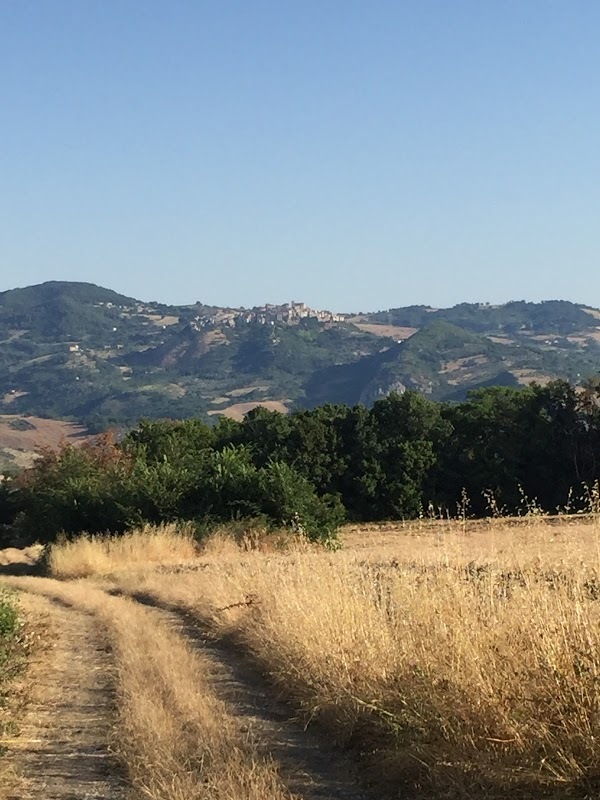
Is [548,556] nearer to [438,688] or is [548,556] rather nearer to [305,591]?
[438,688]

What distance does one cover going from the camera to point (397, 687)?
6.82 meters

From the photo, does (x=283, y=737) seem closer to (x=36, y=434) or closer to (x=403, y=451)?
(x=403, y=451)

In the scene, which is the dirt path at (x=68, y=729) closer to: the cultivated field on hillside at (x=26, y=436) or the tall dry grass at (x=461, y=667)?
the tall dry grass at (x=461, y=667)

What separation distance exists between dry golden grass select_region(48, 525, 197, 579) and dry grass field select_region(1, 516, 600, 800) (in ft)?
49.0

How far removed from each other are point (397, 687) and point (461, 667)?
2.44ft

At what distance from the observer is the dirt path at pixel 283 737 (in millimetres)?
6059

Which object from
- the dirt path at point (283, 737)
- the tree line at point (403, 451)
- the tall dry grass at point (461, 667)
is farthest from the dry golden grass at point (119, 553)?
the tall dry grass at point (461, 667)

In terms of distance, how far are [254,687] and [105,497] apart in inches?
1057

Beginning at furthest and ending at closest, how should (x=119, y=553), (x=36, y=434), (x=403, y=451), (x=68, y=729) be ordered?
(x=36, y=434) < (x=403, y=451) < (x=119, y=553) < (x=68, y=729)

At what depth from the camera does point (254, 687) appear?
30.4 ft

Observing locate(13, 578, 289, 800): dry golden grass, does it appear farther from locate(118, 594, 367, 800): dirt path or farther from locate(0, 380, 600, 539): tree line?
locate(0, 380, 600, 539): tree line

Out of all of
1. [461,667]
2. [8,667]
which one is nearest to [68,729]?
[8,667]

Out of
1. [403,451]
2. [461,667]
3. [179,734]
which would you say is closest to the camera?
[461,667]

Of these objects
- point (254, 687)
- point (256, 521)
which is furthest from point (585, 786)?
point (256, 521)
